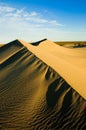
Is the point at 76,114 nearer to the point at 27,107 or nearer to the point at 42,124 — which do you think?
the point at 42,124

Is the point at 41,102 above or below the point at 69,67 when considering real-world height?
below

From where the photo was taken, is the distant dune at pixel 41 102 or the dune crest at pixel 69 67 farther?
the dune crest at pixel 69 67

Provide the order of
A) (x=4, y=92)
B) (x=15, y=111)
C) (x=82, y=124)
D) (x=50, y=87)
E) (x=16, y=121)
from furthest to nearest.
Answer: (x=4, y=92) < (x=50, y=87) < (x=15, y=111) < (x=16, y=121) < (x=82, y=124)

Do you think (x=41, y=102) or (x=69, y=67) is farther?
(x=69, y=67)

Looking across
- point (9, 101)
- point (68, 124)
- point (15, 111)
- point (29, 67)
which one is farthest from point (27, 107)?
point (29, 67)

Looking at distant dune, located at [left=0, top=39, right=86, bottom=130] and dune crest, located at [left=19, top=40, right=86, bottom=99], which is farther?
dune crest, located at [left=19, top=40, right=86, bottom=99]

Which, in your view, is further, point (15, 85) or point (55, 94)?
point (15, 85)

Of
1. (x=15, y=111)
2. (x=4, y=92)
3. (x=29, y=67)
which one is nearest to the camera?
(x=15, y=111)

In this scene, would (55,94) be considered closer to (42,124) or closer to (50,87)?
(50,87)

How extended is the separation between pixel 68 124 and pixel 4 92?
5.03m

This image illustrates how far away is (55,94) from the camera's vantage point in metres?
10.7

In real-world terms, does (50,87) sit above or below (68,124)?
above

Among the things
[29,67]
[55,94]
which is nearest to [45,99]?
[55,94]

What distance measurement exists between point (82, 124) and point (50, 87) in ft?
11.3
